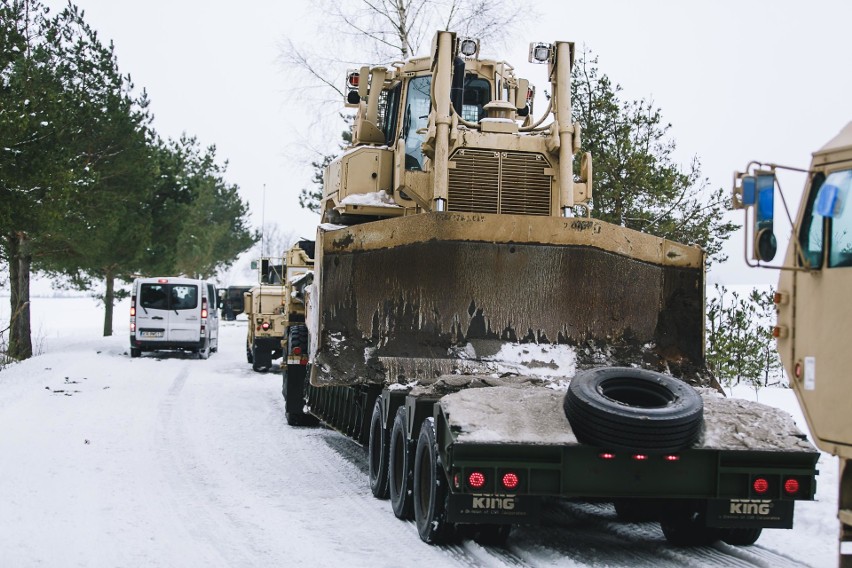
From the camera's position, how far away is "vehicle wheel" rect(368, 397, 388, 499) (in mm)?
8531

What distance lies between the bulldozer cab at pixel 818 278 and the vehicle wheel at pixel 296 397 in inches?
373

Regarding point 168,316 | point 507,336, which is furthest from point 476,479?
point 168,316

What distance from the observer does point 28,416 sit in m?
13.9

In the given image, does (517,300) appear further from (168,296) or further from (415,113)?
(168,296)

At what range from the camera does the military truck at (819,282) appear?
15.9 feet

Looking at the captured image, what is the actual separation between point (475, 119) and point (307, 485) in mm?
4297

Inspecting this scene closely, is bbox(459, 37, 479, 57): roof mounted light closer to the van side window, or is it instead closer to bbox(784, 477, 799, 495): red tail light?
bbox(784, 477, 799, 495): red tail light

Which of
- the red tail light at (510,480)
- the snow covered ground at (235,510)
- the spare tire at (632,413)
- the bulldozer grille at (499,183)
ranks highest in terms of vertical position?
the bulldozer grille at (499,183)

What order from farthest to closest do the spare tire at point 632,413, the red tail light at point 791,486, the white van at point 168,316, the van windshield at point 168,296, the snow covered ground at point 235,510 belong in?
the van windshield at point 168,296 < the white van at point 168,316 < the snow covered ground at point 235,510 < the red tail light at point 791,486 < the spare tire at point 632,413

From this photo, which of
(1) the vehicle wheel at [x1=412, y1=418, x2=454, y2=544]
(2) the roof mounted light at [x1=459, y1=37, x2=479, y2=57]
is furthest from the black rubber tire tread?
(2) the roof mounted light at [x1=459, y1=37, x2=479, y2=57]

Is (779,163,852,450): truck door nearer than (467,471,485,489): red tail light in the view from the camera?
Yes

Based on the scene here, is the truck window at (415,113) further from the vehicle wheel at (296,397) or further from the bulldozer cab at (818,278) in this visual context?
the bulldozer cab at (818,278)

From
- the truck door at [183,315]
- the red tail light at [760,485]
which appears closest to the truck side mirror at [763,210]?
the red tail light at [760,485]

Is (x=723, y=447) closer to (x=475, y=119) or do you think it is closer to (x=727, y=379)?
(x=475, y=119)
